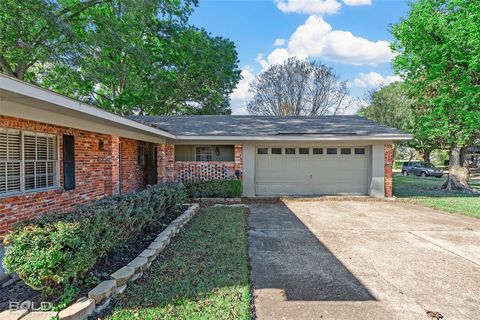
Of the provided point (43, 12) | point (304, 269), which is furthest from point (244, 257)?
point (43, 12)

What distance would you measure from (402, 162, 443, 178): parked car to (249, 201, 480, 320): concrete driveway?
1812 centimetres

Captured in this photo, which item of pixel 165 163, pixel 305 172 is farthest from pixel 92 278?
pixel 305 172

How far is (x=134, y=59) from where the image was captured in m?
16.1

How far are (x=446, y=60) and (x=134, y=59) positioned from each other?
1641 cm

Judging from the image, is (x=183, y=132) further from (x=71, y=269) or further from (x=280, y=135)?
(x=71, y=269)

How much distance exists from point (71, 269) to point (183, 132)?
8087 millimetres

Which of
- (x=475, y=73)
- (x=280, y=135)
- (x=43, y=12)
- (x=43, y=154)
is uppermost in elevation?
(x=43, y=12)

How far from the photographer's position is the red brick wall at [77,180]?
15.3 ft

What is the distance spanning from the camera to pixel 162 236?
16.1 feet

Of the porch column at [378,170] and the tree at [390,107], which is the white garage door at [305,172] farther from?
the tree at [390,107]

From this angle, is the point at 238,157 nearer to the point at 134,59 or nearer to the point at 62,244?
the point at 62,244

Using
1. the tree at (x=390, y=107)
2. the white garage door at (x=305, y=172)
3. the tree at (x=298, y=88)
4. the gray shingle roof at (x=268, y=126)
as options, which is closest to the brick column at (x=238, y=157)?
the gray shingle roof at (x=268, y=126)

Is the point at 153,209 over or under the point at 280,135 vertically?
under

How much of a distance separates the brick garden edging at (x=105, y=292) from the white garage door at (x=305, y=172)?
6.82 metres
